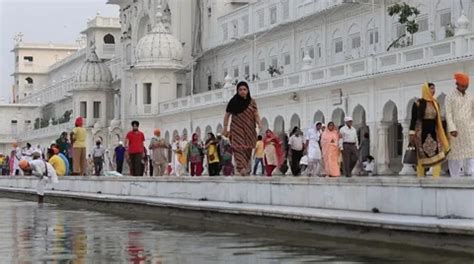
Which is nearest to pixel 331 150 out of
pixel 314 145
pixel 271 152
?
pixel 314 145

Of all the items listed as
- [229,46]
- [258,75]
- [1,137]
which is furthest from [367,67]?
[1,137]

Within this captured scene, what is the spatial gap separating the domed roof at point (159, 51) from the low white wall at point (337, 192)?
1813 inches

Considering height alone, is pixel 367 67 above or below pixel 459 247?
above

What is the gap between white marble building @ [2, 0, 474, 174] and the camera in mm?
36656

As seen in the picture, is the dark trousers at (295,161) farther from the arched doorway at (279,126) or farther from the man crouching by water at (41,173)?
the arched doorway at (279,126)

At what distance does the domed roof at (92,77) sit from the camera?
80625mm

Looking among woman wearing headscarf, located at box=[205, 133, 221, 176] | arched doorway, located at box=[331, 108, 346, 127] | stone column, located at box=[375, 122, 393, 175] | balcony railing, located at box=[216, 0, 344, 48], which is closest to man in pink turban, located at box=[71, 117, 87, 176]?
woman wearing headscarf, located at box=[205, 133, 221, 176]

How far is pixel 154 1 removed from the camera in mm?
72812

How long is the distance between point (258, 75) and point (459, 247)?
51.8m

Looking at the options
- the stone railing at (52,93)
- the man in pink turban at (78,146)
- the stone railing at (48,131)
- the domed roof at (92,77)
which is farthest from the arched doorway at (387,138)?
the stone railing at (52,93)

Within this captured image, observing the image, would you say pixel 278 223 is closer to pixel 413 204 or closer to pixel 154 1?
pixel 413 204

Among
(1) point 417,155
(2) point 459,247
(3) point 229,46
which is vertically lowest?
(2) point 459,247

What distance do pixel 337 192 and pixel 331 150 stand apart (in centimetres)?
879

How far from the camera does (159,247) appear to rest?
11.3m
